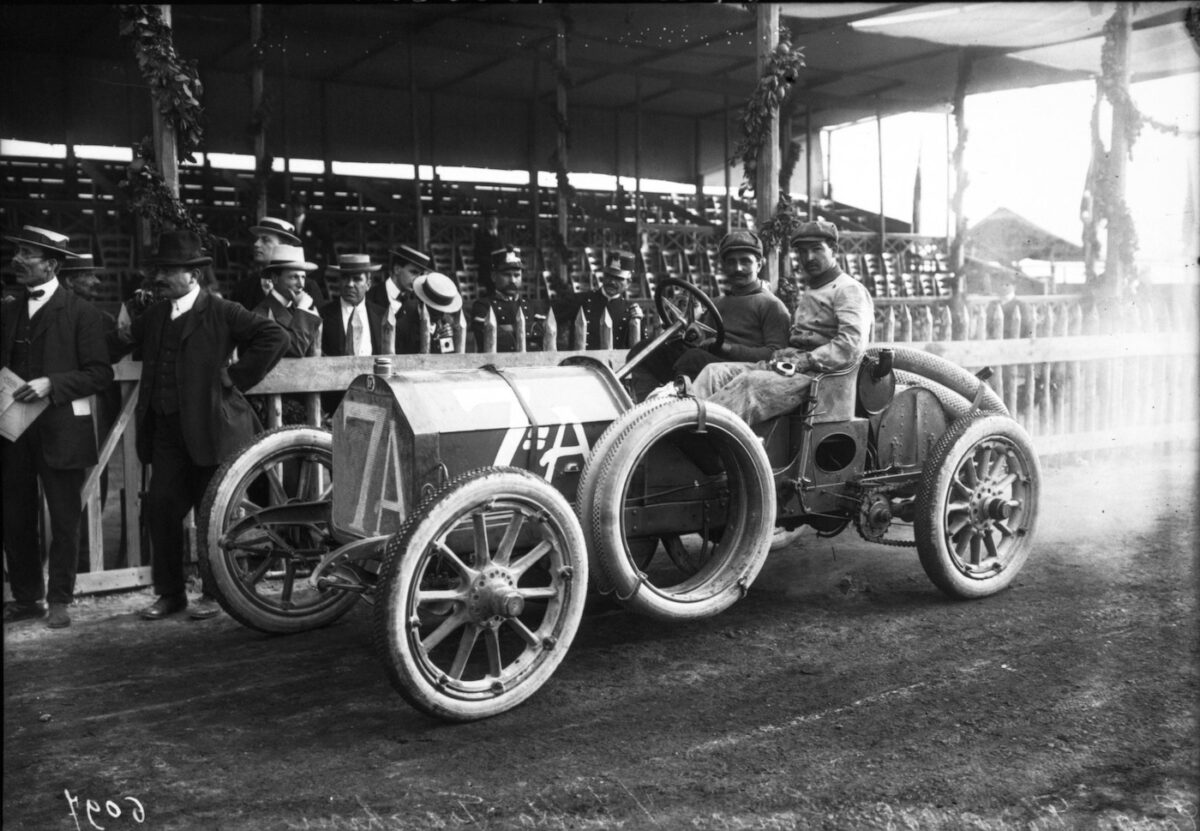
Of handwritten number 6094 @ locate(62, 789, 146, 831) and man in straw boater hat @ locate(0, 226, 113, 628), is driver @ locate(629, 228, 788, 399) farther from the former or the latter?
handwritten number 6094 @ locate(62, 789, 146, 831)

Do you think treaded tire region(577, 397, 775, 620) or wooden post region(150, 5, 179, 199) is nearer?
treaded tire region(577, 397, 775, 620)

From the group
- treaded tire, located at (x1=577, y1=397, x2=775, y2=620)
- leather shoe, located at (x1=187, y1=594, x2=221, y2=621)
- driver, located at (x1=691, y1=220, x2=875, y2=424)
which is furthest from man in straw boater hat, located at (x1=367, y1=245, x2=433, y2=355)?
treaded tire, located at (x1=577, y1=397, x2=775, y2=620)

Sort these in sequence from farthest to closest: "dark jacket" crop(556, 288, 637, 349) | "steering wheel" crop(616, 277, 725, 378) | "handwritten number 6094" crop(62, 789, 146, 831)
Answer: "dark jacket" crop(556, 288, 637, 349), "steering wheel" crop(616, 277, 725, 378), "handwritten number 6094" crop(62, 789, 146, 831)

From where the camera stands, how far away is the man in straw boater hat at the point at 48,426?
5.14 meters

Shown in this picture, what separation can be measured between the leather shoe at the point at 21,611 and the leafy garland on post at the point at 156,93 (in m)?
2.32

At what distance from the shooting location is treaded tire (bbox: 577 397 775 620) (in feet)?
13.4

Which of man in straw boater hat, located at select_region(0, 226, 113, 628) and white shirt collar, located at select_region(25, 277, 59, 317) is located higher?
white shirt collar, located at select_region(25, 277, 59, 317)

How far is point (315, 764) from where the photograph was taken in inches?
133

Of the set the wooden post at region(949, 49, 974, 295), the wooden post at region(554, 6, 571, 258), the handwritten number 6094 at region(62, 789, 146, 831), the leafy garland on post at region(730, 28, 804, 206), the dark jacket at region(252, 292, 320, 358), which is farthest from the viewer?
the wooden post at region(949, 49, 974, 295)

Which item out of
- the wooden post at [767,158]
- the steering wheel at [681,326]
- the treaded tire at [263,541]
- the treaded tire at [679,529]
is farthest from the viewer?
the wooden post at [767,158]

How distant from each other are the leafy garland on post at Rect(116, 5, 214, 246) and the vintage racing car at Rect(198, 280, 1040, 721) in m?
1.84

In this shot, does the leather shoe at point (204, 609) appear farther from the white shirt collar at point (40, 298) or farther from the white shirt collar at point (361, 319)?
the white shirt collar at point (361, 319)

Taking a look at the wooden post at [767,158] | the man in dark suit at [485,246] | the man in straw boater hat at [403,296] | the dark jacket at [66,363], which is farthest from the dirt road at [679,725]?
the man in dark suit at [485,246]

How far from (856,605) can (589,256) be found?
15.1 metres
